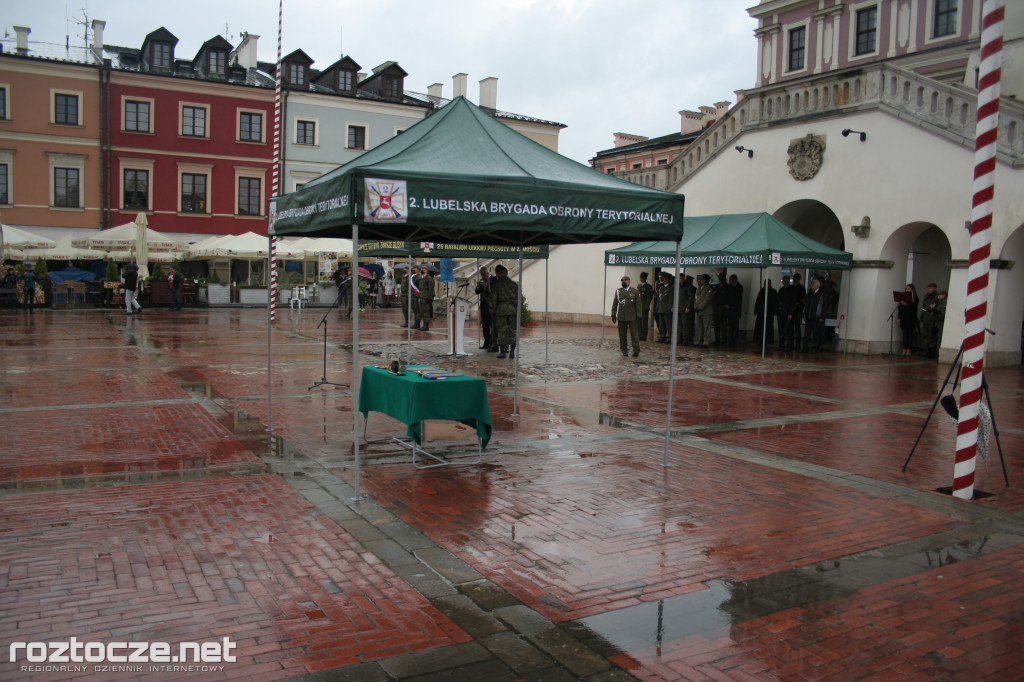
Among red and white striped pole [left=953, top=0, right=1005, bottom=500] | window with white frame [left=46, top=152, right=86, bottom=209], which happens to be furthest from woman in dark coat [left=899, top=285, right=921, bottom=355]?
window with white frame [left=46, top=152, right=86, bottom=209]

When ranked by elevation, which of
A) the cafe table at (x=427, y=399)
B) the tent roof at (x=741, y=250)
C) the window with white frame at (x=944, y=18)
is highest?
the window with white frame at (x=944, y=18)

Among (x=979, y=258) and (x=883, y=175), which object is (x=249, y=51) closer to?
(x=883, y=175)

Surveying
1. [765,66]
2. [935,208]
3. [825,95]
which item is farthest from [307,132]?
[935,208]

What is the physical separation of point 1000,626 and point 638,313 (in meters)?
14.1

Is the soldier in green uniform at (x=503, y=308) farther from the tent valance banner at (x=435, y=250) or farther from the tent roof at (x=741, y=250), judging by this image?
the tent roof at (x=741, y=250)

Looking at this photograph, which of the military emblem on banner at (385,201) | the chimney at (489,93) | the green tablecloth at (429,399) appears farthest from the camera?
the chimney at (489,93)

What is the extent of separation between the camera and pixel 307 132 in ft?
149

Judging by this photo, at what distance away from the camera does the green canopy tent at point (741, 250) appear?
18.2 metres

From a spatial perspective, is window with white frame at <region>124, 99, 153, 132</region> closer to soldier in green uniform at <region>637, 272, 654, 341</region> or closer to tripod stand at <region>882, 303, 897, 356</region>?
soldier in green uniform at <region>637, 272, 654, 341</region>

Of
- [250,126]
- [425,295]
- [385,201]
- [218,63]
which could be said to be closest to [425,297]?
[425,295]

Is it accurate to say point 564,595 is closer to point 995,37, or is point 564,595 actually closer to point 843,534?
point 843,534

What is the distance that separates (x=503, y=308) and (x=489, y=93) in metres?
38.3

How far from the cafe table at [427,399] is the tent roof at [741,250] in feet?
39.5

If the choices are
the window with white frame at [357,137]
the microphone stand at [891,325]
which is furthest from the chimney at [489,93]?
the microphone stand at [891,325]
